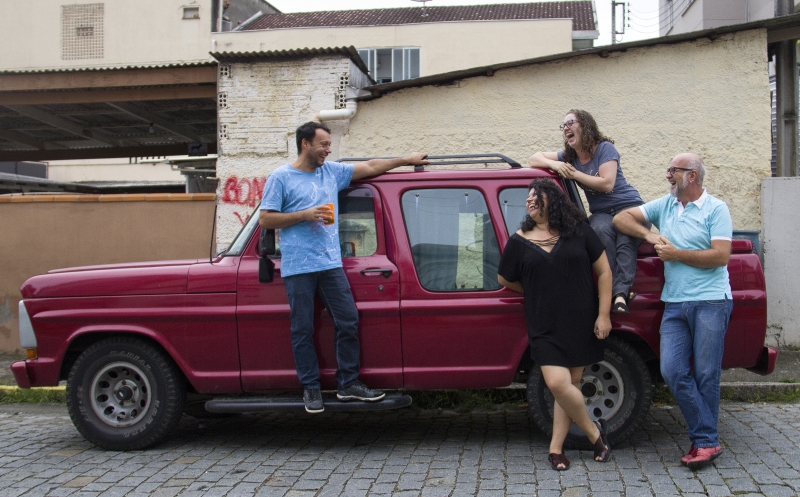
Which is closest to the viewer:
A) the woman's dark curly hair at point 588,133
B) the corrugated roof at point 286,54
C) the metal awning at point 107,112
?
the woman's dark curly hair at point 588,133

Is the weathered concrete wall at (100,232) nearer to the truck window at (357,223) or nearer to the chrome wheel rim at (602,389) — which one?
the truck window at (357,223)

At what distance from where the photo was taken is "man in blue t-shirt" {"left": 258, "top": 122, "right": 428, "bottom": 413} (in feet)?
16.9

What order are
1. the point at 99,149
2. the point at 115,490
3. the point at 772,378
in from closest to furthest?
1. the point at 115,490
2. the point at 772,378
3. the point at 99,149

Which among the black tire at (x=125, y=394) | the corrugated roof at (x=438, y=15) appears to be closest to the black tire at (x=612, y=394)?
the black tire at (x=125, y=394)

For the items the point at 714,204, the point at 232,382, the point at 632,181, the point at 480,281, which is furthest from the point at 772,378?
the point at 232,382

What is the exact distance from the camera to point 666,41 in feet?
27.9

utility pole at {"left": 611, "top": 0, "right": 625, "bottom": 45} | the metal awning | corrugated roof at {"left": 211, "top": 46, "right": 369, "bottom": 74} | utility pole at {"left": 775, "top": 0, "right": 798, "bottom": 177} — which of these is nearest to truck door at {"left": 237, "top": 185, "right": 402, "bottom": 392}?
corrugated roof at {"left": 211, "top": 46, "right": 369, "bottom": 74}

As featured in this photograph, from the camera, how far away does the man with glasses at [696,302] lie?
4773 mm

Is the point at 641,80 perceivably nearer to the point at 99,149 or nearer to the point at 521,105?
the point at 521,105

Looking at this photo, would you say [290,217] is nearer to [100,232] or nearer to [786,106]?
[100,232]

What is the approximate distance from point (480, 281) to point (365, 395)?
3.50 feet

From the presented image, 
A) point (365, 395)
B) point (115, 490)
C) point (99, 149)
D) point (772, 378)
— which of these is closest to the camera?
point (115, 490)

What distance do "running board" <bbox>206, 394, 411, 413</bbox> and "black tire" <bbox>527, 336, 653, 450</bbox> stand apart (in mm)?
871

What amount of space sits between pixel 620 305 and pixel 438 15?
27437mm
